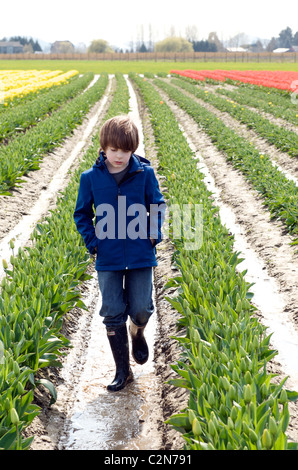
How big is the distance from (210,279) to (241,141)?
934 cm

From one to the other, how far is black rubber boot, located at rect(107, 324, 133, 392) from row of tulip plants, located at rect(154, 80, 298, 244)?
11.1 ft

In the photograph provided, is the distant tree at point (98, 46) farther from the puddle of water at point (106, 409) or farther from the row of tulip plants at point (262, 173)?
the puddle of water at point (106, 409)

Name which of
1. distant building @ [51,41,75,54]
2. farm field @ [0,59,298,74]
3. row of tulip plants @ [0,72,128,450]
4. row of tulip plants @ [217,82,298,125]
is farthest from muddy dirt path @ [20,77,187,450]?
distant building @ [51,41,75,54]

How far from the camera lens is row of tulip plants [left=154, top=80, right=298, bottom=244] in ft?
24.2

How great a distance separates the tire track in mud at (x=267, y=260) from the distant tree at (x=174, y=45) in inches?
4386

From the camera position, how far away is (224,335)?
3.47 metres

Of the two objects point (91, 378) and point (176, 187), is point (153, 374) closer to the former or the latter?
point (91, 378)

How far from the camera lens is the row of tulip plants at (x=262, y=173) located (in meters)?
7.39

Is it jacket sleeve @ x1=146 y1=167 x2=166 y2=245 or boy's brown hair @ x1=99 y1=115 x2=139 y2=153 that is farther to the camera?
jacket sleeve @ x1=146 y1=167 x2=166 y2=245

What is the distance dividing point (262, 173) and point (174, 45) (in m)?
115

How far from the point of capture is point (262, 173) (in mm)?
9484

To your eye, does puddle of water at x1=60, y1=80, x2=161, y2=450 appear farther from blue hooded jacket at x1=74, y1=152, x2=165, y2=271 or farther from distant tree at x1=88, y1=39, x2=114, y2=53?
distant tree at x1=88, y1=39, x2=114, y2=53

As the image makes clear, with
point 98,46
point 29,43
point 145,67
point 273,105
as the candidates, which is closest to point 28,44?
point 29,43

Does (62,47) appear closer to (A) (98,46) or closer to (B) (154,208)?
(A) (98,46)
